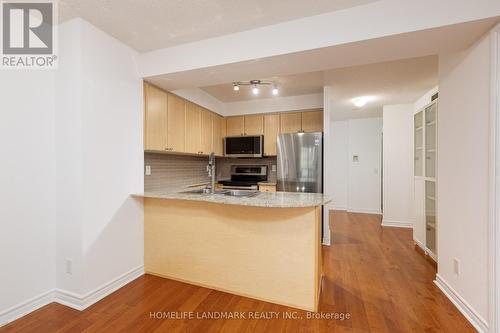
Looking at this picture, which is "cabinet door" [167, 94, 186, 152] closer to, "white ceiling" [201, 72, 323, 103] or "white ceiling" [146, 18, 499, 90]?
"white ceiling" [146, 18, 499, 90]

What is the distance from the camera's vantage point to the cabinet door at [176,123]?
3.12 metres

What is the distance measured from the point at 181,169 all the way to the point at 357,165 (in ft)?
15.7

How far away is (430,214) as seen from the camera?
3.33 metres

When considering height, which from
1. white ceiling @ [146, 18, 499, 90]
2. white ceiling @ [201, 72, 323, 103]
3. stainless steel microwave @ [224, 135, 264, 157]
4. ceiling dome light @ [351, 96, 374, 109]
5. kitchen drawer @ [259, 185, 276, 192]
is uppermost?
white ceiling @ [201, 72, 323, 103]

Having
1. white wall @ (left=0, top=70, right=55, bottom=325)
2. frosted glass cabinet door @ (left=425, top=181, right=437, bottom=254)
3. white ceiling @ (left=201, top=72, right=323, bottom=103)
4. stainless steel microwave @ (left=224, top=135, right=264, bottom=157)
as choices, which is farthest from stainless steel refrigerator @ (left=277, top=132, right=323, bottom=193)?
white wall @ (left=0, top=70, right=55, bottom=325)

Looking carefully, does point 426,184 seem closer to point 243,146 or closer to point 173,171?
point 243,146

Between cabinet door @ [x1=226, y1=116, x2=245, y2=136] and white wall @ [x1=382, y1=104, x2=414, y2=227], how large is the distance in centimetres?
303

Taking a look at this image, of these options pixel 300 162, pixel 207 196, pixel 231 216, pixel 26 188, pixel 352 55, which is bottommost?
pixel 231 216

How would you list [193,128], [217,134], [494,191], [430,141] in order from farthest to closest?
[217,134] < [193,128] < [430,141] < [494,191]

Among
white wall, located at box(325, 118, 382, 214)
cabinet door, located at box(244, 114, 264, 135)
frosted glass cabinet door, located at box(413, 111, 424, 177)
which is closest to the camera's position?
frosted glass cabinet door, located at box(413, 111, 424, 177)

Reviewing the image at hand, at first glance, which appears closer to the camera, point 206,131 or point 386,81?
point 386,81

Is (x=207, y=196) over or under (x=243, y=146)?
under

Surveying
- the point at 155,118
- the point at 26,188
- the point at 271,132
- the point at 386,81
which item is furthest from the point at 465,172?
the point at 26,188

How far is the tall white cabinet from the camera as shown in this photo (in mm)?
3135
